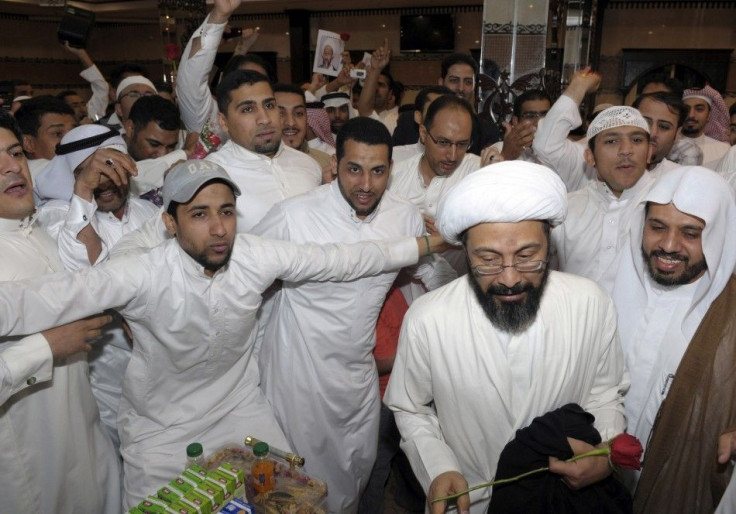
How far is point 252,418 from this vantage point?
2562mm

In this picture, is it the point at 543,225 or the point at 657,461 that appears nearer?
the point at 543,225

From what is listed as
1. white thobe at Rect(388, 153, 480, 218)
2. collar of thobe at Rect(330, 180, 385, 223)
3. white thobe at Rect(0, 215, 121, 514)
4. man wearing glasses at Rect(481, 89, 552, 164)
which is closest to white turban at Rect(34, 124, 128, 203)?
white thobe at Rect(0, 215, 121, 514)

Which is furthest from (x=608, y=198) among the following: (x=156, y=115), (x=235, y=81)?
(x=156, y=115)

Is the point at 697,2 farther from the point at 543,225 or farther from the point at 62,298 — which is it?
the point at 62,298

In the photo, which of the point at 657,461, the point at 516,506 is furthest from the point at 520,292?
the point at 657,461

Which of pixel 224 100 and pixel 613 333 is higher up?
pixel 224 100

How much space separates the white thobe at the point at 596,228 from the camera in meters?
2.78

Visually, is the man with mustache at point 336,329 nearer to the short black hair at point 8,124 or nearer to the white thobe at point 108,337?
the white thobe at point 108,337

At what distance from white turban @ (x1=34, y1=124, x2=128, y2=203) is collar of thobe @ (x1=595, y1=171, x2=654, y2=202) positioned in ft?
7.65

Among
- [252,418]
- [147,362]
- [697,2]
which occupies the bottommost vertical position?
[252,418]

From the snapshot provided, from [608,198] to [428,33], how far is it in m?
9.65

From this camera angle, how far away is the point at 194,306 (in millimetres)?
2283

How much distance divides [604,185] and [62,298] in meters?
2.50

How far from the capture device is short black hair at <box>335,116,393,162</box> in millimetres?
2629
